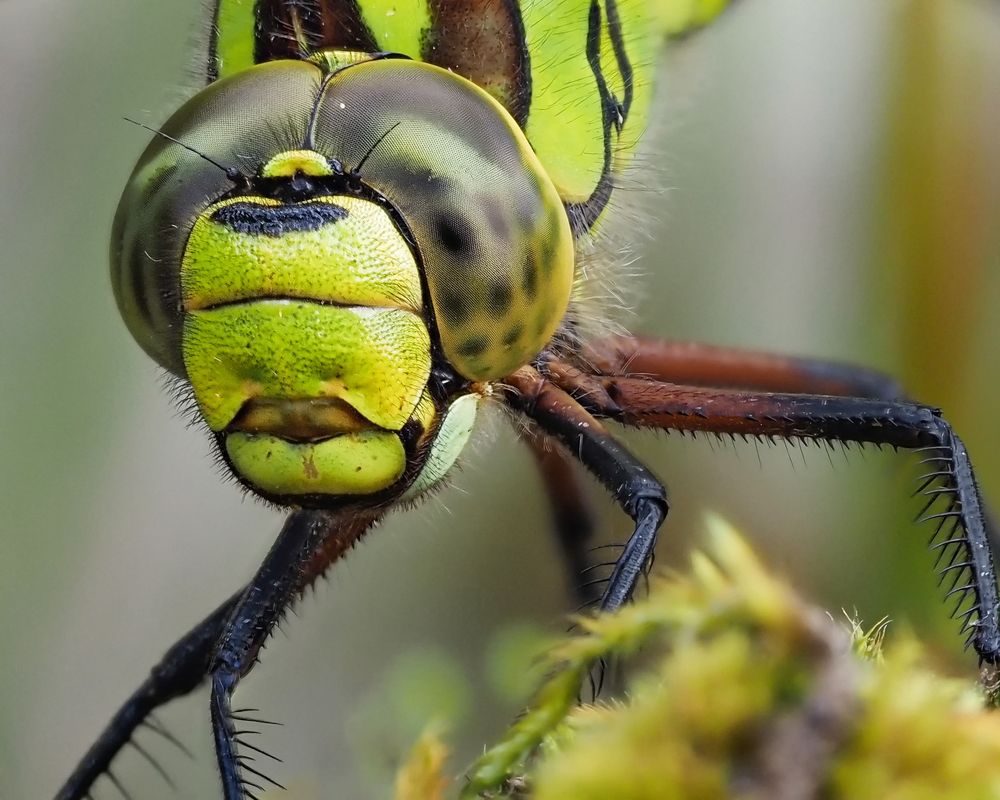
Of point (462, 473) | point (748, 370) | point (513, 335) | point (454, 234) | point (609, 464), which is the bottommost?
point (462, 473)

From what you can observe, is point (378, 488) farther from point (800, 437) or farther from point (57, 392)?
point (57, 392)

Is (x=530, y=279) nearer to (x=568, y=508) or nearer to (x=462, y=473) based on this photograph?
(x=462, y=473)

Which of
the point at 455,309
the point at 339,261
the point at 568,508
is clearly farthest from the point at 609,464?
the point at 568,508

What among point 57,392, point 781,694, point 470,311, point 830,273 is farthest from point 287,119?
point 830,273

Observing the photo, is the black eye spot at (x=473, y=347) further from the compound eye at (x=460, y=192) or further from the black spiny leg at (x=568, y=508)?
the black spiny leg at (x=568, y=508)

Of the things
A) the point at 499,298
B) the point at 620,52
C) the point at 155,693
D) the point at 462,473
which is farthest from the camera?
the point at 462,473
